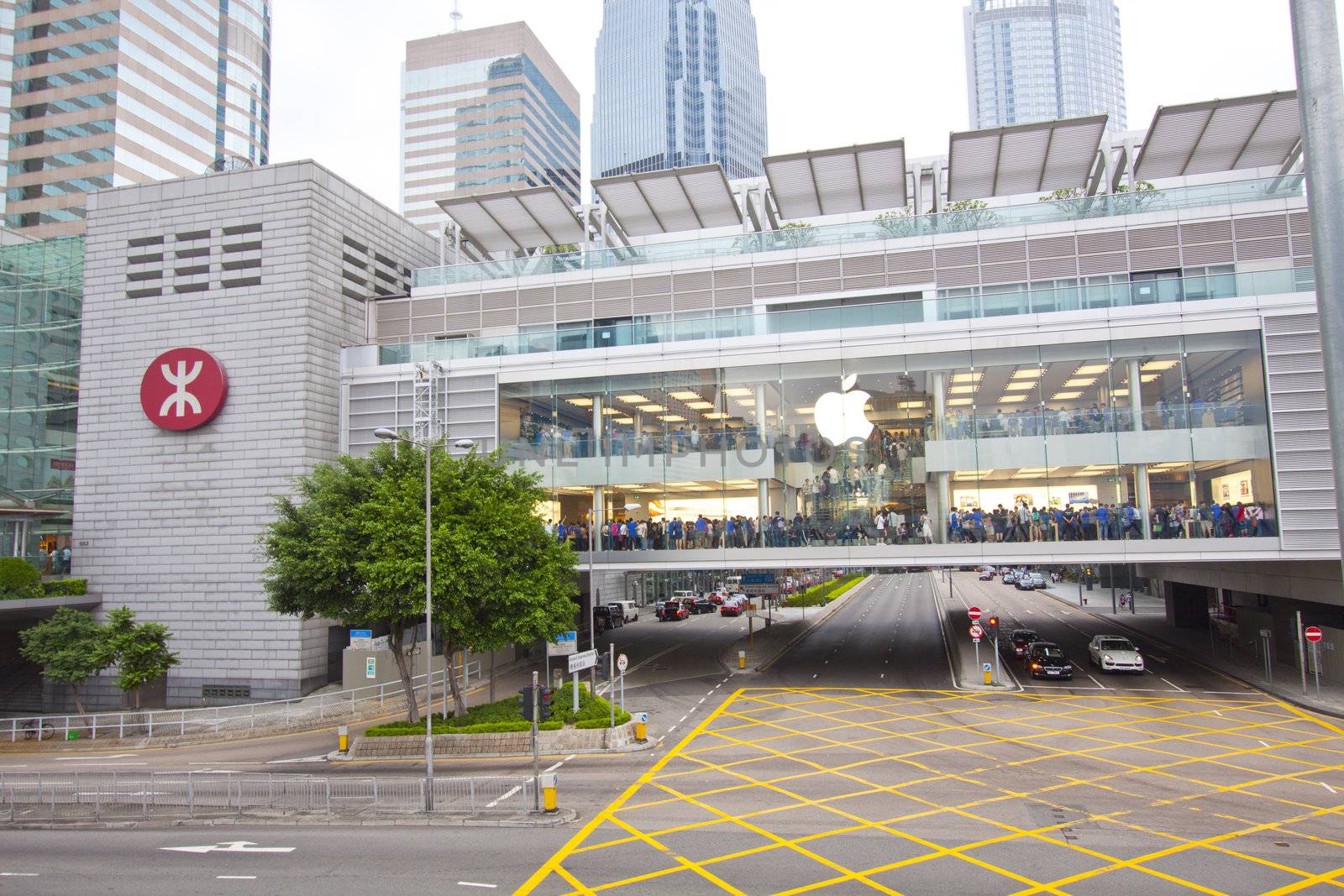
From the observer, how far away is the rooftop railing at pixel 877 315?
1227 inches

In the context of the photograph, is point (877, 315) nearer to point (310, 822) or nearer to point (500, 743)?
point (500, 743)

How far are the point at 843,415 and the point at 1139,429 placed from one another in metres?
10.4

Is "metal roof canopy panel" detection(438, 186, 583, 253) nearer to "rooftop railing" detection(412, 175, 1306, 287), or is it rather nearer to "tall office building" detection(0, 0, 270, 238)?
"rooftop railing" detection(412, 175, 1306, 287)

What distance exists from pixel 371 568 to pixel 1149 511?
26.0 metres

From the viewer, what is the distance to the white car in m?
35.1

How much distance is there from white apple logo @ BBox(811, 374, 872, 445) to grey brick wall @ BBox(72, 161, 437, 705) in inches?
843

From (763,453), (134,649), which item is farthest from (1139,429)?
(134,649)

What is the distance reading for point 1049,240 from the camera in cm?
4006

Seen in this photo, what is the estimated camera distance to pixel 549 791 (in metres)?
17.8

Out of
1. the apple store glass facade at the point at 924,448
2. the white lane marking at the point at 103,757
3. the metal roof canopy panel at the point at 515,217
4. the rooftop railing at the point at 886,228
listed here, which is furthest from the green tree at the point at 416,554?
the metal roof canopy panel at the point at 515,217

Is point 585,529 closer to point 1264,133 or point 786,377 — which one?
point 786,377

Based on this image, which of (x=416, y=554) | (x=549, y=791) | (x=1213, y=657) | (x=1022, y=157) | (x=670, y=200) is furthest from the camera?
(x=670, y=200)

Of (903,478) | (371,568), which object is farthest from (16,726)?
(903,478)

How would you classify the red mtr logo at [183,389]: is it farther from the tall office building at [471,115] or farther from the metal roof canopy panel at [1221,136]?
the tall office building at [471,115]
